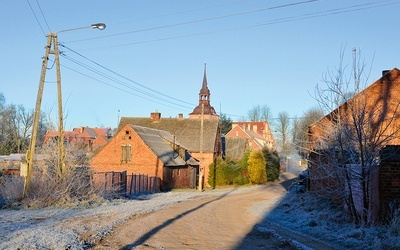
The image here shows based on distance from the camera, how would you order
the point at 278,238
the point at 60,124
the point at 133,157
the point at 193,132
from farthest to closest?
the point at 193,132 → the point at 133,157 → the point at 60,124 → the point at 278,238

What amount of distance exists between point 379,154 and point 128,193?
19651 mm

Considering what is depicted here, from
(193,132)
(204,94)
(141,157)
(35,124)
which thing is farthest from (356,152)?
(204,94)

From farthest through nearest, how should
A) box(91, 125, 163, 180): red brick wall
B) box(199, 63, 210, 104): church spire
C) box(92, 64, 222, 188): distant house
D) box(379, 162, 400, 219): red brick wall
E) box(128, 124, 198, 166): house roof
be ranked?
box(199, 63, 210, 104): church spire → box(92, 64, 222, 188): distant house → box(128, 124, 198, 166): house roof → box(91, 125, 163, 180): red brick wall → box(379, 162, 400, 219): red brick wall

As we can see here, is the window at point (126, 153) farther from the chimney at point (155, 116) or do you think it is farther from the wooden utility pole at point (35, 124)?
the wooden utility pole at point (35, 124)

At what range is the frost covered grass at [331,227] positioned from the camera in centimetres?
1002

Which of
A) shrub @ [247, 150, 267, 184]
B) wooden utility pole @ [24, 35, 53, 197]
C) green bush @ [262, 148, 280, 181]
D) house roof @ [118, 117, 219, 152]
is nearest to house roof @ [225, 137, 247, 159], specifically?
green bush @ [262, 148, 280, 181]

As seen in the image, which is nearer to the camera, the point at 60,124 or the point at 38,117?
the point at 38,117

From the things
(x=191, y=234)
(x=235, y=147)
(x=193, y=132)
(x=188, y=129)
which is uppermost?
(x=188, y=129)

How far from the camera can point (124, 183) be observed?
90.4 ft

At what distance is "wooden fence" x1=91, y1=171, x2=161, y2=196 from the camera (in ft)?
76.6

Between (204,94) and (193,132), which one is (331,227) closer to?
(193,132)

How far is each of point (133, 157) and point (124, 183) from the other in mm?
13071

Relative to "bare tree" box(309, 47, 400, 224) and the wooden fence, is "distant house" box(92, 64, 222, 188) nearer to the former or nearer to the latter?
the wooden fence

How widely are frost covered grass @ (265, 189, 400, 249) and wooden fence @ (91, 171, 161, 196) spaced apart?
32.6 feet
